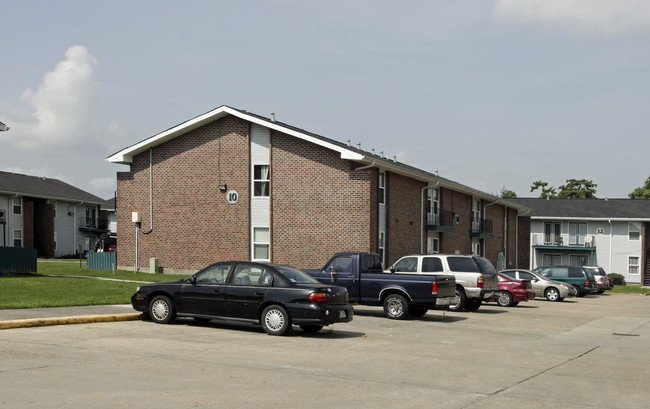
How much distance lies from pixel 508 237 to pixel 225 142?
31445 mm

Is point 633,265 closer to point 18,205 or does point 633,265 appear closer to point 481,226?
point 481,226

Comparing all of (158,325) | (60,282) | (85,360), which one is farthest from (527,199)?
A: (85,360)

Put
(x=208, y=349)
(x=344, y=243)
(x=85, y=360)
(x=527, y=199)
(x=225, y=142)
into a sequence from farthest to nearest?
(x=527, y=199), (x=225, y=142), (x=344, y=243), (x=208, y=349), (x=85, y=360)

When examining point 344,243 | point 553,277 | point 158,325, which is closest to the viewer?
point 158,325

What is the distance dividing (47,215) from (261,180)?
33380 mm

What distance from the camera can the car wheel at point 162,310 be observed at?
51.6ft

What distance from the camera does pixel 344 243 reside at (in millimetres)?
31984

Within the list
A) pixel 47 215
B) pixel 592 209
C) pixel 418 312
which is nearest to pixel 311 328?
pixel 418 312

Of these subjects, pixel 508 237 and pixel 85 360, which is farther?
pixel 508 237

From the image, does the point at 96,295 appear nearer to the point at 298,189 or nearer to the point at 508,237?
the point at 298,189

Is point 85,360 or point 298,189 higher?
point 298,189

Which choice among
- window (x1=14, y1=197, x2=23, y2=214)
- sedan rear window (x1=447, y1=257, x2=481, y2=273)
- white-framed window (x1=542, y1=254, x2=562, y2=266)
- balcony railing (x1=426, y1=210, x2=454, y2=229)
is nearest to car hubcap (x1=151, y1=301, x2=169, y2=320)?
sedan rear window (x1=447, y1=257, x2=481, y2=273)

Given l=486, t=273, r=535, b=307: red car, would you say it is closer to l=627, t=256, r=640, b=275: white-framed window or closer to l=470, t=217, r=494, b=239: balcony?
l=470, t=217, r=494, b=239: balcony

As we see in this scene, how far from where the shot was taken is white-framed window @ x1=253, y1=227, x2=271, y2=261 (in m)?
33.8
